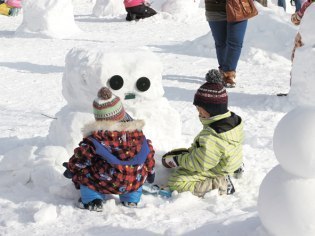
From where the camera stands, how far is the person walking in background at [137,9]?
1164cm

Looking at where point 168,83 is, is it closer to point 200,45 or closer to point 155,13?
point 200,45

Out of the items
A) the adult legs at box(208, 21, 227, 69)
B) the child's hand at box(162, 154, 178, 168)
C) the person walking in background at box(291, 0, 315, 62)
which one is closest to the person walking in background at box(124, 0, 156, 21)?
the adult legs at box(208, 21, 227, 69)

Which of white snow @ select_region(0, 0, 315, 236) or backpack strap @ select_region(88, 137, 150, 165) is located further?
backpack strap @ select_region(88, 137, 150, 165)

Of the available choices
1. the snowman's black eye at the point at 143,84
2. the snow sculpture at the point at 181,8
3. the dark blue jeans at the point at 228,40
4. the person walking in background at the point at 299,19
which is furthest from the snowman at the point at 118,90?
the snow sculpture at the point at 181,8

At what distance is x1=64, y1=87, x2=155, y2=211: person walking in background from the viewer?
10.9ft

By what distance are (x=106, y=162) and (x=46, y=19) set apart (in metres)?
6.99

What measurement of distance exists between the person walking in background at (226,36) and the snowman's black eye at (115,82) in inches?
104

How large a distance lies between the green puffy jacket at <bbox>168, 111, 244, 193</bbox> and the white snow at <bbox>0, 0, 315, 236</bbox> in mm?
162

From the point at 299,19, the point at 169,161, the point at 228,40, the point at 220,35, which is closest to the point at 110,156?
the point at 169,161

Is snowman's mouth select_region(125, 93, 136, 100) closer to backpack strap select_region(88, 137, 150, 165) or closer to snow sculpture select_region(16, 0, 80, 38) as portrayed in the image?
backpack strap select_region(88, 137, 150, 165)

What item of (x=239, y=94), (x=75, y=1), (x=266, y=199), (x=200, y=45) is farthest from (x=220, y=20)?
(x=75, y=1)

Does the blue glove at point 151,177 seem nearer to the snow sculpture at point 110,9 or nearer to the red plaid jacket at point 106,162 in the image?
the red plaid jacket at point 106,162

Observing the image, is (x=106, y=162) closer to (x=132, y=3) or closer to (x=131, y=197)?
(x=131, y=197)

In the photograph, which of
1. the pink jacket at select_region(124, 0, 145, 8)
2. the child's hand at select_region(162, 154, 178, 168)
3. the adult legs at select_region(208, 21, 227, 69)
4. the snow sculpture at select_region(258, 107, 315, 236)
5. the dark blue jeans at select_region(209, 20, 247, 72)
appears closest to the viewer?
the snow sculpture at select_region(258, 107, 315, 236)
